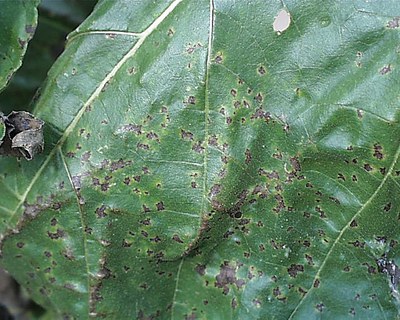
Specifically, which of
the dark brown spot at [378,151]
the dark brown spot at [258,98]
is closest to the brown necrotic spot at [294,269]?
the dark brown spot at [378,151]

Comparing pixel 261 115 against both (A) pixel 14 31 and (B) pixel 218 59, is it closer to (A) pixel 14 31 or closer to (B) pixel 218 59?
(B) pixel 218 59

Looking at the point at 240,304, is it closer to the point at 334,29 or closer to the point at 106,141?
the point at 106,141

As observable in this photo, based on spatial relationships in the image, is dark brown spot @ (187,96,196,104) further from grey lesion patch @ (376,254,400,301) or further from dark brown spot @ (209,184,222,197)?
grey lesion patch @ (376,254,400,301)

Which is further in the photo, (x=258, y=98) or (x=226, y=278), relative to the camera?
(x=226, y=278)

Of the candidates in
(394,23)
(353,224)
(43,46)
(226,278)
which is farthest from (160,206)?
(43,46)

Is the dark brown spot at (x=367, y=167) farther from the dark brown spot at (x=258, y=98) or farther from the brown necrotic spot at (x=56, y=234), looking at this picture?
the brown necrotic spot at (x=56, y=234)

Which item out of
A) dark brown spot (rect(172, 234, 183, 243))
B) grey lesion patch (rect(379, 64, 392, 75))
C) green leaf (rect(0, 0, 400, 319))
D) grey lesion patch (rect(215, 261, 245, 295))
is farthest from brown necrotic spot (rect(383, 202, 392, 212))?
dark brown spot (rect(172, 234, 183, 243))

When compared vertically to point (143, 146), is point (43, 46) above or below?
below
